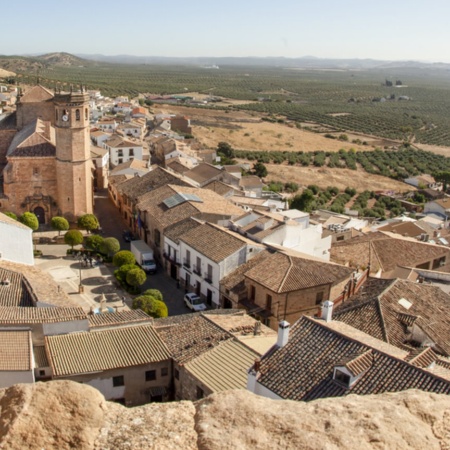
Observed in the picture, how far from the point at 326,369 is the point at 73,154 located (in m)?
25.6

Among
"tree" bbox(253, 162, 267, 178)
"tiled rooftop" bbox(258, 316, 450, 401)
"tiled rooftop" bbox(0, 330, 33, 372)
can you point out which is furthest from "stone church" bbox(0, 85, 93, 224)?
"tree" bbox(253, 162, 267, 178)

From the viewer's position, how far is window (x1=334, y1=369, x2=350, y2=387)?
1243cm

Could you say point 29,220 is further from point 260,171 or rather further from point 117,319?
point 260,171

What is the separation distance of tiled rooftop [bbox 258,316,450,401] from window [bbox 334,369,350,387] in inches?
3.4

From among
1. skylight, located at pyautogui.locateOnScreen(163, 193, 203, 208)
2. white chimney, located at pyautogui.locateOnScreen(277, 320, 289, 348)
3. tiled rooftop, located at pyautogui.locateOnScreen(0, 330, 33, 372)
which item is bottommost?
tiled rooftop, located at pyautogui.locateOnScreen(0, 330, 33, 372)

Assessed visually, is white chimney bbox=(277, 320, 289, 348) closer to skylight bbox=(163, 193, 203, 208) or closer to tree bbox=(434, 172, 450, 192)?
skylight bbox=(163, 193, 203, 208)

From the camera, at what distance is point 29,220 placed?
33812 mm

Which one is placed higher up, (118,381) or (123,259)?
(118,381)

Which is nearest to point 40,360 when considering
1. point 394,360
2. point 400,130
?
point 394,360

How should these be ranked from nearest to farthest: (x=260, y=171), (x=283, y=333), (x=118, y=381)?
(x=283, y=333), (x=118, y=381), (x=260, y=171)

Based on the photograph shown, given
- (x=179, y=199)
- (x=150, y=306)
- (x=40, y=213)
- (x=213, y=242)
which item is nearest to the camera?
(x=150, y=306)

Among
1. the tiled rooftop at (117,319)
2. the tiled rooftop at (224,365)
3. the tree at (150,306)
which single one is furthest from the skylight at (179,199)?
the tiled rooftop at (224,365)

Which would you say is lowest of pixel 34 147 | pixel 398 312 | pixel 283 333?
pixel 398 312

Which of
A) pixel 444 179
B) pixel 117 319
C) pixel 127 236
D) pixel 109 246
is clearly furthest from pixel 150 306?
pixel 444 179
